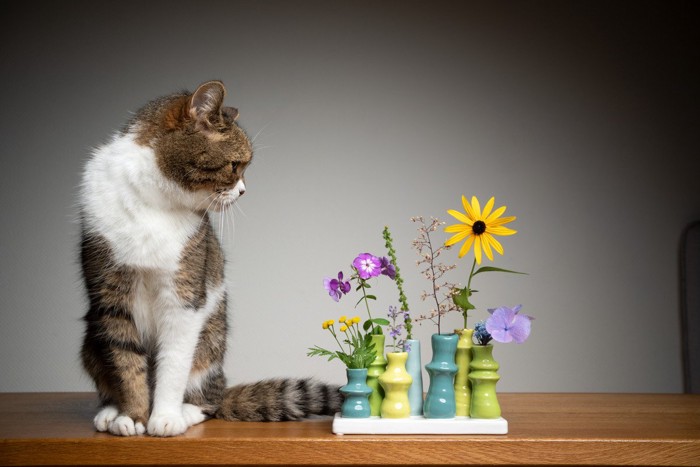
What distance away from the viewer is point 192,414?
110 cm

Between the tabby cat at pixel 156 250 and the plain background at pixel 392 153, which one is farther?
the plain background at pixel 392 153

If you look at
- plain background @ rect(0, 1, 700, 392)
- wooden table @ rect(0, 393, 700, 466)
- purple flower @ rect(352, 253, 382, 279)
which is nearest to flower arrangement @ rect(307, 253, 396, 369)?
purple flower @ rect(352, 253, 382, 279)

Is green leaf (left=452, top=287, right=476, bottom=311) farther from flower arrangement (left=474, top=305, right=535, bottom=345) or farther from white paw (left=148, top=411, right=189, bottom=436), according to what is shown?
white paw (left=148, top=411, right=189, bottom=436)

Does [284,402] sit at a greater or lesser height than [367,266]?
lesser

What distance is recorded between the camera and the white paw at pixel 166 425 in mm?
997

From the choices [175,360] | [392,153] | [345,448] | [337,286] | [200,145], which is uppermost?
[392,153]

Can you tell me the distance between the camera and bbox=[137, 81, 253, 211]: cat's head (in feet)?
3.49

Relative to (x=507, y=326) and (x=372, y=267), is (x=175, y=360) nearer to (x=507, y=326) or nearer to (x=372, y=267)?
(x=372, y=267)

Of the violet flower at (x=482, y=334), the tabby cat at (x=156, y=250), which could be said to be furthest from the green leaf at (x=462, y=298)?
the tabby cat at (x=156, y=250)

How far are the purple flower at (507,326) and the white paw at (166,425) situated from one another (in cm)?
44

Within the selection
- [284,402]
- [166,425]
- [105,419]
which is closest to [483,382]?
[284,402]

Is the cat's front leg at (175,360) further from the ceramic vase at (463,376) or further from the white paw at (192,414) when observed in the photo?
the ceramic vase at (463,376)

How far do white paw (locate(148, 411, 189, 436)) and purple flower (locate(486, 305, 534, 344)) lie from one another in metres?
0.44

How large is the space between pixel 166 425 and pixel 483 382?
44 cm
